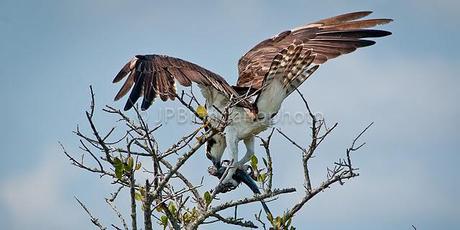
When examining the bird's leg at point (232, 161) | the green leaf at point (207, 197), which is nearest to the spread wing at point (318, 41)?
the bird's leg at point (232, 161)

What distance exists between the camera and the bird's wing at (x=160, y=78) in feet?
21.6

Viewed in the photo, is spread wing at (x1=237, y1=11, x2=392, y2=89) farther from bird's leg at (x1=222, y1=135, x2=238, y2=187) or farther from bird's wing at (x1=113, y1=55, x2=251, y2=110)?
bird's wing at (x1=113, y1=55, x2=251, y2=110)

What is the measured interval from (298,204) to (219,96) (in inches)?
60.8

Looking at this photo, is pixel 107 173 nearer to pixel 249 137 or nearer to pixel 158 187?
pixel 158 187

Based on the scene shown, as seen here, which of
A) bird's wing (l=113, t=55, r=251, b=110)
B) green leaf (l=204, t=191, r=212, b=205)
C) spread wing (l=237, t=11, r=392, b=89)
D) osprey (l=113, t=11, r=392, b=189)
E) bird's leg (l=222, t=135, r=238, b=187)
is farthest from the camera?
spread wing (l=237, t=11, r=392, b=89)

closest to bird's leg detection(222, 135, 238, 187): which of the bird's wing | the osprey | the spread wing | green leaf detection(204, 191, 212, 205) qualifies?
the osprey

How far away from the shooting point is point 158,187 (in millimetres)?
5246

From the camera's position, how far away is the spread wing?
8.14 metres

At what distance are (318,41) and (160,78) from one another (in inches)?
93.5

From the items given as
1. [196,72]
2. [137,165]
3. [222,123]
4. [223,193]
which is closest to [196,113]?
[222,123]

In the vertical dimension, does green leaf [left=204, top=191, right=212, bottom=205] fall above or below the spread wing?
below

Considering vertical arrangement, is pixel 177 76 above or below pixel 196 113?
above

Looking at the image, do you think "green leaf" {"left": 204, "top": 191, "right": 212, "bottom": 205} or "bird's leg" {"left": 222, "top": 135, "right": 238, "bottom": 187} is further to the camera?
"bird's leg" {"left": 222, "top": 135, "right": 238, "bottom": 187}

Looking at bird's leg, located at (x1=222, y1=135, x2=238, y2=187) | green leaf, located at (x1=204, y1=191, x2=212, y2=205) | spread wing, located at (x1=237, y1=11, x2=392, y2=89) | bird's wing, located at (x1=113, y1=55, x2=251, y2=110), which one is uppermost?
spread wing, located at (x1=237, y1=11, x2=392, y2=89)
